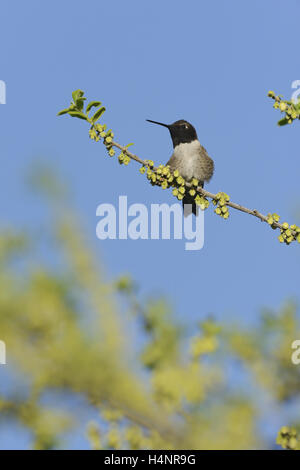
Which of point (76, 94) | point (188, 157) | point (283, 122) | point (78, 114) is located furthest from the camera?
point (188, 157)

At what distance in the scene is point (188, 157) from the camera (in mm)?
9602

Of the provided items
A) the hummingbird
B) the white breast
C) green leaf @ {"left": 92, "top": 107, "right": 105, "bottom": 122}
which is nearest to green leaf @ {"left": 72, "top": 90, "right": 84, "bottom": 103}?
green leaf @ {"left": 92, "top": 107, "right": 105, "bottom": 122}

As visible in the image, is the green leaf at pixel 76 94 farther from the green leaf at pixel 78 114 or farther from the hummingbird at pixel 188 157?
the hummingbird at pixel 188 157

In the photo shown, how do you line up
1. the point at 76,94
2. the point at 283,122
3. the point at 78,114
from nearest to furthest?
the point at 283,122, the point at 76,94, the point at 78,114

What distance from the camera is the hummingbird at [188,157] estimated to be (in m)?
9.52

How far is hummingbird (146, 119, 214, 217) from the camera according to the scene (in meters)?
9.52

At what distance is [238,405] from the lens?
212 centimetres

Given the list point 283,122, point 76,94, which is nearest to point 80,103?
point 76,94

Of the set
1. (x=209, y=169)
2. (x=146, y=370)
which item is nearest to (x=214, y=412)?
(x=146, y=370)

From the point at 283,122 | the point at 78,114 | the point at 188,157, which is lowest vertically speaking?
the point at 283,122

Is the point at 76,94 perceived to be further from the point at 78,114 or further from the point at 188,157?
the point at 188,157

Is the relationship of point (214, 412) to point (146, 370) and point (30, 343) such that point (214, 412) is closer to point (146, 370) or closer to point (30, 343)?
point (146, 370)

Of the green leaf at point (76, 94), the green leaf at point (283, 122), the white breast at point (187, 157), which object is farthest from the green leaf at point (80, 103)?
the white breast at point (187, 157)

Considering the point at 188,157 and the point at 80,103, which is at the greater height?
the point at 188,157
